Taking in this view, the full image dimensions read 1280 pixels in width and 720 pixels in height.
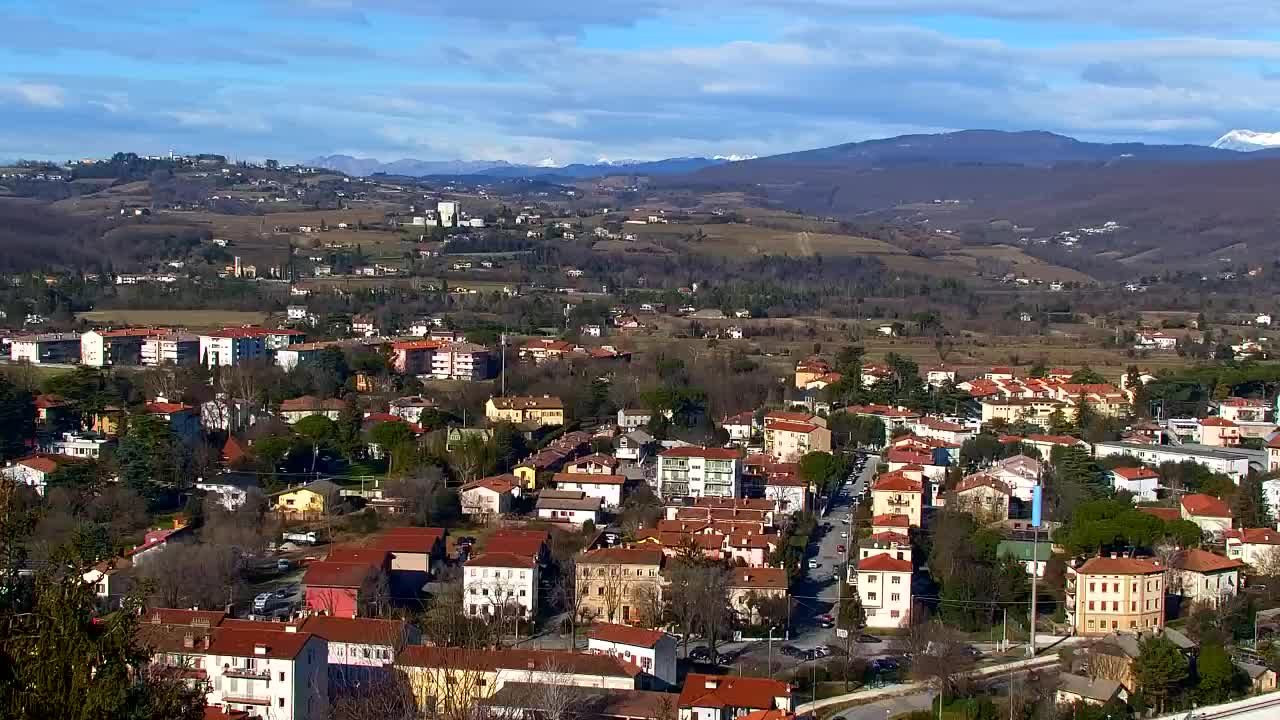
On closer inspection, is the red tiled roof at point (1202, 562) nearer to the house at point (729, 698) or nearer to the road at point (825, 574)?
the road at point (825, 574)

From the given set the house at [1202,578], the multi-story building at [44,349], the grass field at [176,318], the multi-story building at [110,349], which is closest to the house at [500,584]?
the house at [1202,578]

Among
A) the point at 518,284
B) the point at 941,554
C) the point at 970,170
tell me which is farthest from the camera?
the point at 970,170

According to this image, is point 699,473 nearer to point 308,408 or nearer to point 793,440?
point 793,440

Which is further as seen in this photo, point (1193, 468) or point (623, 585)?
point (1193, 468)

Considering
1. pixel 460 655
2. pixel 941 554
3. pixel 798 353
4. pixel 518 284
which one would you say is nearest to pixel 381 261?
pixel 518 284

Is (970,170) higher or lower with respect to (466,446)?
higher

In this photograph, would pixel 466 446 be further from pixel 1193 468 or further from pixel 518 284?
pixel 518 284
